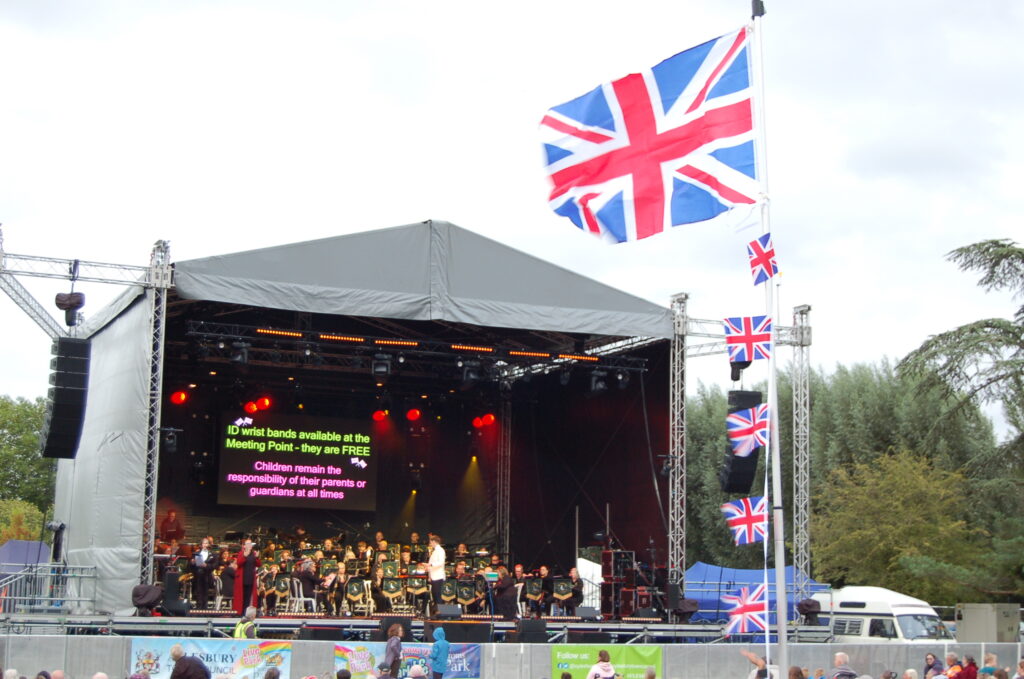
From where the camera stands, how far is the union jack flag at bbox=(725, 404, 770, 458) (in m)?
10.8

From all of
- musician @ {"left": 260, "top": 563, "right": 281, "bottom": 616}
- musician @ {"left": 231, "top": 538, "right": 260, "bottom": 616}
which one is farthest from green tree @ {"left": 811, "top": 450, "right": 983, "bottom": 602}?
musician @ {"left": 231, "top": 538, "right": 260, "bottom": 616}

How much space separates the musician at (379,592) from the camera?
2089 centimetres

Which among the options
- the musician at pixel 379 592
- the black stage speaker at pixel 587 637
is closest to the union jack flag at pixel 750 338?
the black stage speaker at pixel 587 637

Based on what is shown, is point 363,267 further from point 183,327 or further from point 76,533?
point 76,533

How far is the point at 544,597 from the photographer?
2166 centimetres

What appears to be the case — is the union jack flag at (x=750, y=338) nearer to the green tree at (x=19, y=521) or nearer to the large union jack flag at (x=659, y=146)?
the large union jack flag at (x=659, y=146)

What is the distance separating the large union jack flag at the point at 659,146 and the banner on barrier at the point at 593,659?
6131 millimetres

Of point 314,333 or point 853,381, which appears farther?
point 853,381

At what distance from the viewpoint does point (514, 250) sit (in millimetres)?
20281

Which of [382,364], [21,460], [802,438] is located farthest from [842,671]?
[21,460]

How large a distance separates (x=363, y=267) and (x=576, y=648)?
23.4ft

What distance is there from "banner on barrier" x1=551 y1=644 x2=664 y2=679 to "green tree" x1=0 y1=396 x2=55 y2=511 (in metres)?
51.5

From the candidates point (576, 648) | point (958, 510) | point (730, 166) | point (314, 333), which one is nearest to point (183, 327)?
point (314, 333)

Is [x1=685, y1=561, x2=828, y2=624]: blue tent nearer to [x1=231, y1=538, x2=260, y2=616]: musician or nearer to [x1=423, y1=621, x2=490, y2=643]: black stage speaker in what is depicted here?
[x1=423, y1=621, x2=490, y2=643]: black stage speaker
